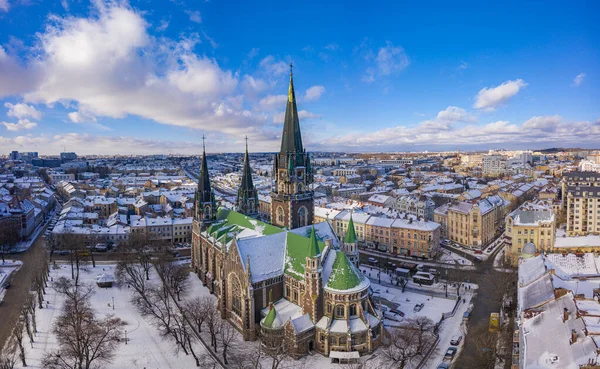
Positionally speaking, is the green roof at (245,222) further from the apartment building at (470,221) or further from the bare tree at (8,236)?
the apartment building at (470,221)

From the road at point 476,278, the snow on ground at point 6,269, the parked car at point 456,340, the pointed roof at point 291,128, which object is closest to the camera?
the parked car at point 456,340

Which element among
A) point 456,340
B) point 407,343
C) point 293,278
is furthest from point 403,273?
point 293,278

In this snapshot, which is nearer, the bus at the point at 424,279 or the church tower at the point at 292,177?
the church tower at the point at 292,177

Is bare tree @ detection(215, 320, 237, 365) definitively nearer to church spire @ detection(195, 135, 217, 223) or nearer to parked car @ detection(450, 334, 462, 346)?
church spire @ detection(195, 135, 217, 223)

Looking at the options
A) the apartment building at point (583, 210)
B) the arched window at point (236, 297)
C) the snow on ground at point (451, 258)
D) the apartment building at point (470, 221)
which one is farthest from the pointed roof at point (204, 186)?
the apartment building at point (583, 210)

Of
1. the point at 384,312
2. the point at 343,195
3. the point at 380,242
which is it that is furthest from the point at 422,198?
the point at 384,312

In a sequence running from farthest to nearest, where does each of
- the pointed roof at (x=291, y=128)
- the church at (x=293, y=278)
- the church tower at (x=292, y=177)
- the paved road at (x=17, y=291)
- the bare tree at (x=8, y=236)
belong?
the bare tree at (x=8, y=236)
the pointed roof at (x=291, y=128)
the church tower at (x=292, y=177)
the paved road at (x=17, y=291)
the church at (x=293, y=278)

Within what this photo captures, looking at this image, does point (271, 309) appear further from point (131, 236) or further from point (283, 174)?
point (131, 236)
